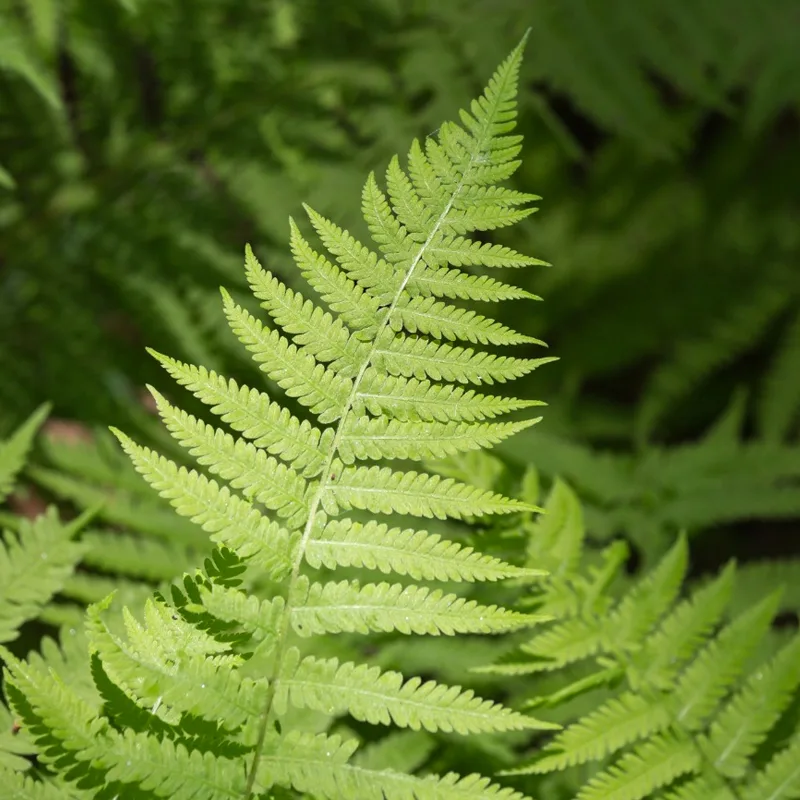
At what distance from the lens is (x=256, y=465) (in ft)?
3.56

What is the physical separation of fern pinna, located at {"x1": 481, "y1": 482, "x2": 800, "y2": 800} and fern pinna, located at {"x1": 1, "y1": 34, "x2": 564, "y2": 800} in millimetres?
287

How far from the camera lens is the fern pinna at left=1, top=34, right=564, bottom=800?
3.25ft

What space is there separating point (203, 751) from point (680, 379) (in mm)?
2436

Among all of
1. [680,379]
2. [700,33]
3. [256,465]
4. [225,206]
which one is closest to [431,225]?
[256,465]

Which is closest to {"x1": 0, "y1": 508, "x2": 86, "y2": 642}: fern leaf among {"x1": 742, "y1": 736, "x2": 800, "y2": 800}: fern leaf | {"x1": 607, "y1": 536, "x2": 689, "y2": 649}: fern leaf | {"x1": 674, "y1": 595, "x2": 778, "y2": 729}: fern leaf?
{"x1": 607, "y1": 536, "x2": 689, "y2": 649}: fern leaf

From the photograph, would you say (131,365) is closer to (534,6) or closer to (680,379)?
(534,6)

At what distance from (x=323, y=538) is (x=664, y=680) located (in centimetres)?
71

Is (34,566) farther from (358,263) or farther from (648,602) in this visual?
(648,602)

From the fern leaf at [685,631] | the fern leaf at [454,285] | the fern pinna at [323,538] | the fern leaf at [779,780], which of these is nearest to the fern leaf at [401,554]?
the fern pinna at [323,538]

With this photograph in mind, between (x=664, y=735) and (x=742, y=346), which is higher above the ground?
(x=742, y=346)

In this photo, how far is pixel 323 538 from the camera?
1.09m

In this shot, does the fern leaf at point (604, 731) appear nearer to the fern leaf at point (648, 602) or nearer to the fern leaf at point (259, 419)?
the fern leaf at point (648, 602)

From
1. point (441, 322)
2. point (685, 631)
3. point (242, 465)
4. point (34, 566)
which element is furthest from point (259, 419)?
point (685, 631)

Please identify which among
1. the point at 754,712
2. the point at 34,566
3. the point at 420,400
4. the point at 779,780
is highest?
the point at 420,400
